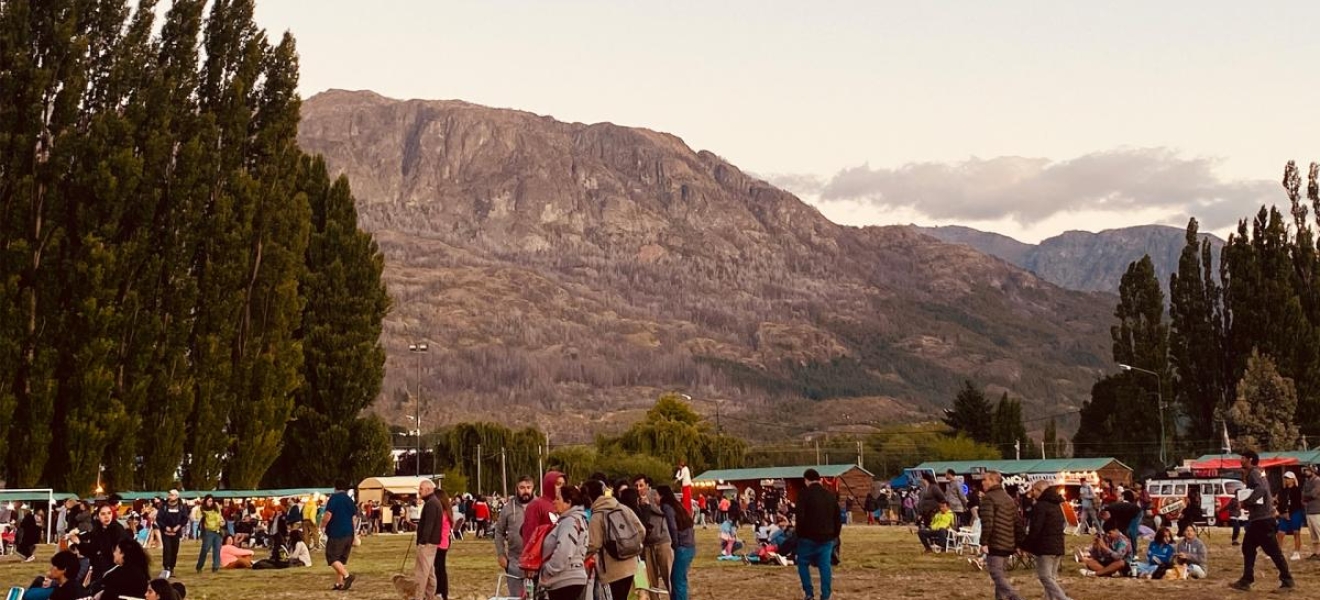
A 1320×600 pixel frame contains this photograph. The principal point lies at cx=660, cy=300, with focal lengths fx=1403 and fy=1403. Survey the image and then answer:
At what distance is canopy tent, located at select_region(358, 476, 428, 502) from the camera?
65438 mm

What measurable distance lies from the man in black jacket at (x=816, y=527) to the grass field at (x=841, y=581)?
1.87 m

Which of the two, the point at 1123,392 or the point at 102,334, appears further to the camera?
the point at 1123,392

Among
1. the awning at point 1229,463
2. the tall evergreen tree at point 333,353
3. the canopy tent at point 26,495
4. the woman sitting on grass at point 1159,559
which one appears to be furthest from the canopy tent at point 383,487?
the woman sitting on grass at point 1159,559

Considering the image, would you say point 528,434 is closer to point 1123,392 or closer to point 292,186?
point 1123,392

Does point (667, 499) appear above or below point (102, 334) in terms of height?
below

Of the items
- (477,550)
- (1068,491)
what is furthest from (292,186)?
(1068,491)

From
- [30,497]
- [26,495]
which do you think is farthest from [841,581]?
[26,495]

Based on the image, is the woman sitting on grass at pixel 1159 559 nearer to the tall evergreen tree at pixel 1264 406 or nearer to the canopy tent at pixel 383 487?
the tall evergreen tree at pixel 1264 406

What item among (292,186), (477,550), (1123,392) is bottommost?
(477,550)

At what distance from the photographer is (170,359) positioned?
141ft

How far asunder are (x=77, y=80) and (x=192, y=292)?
7.17m

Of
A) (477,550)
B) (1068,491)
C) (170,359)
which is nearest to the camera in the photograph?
(477,550)

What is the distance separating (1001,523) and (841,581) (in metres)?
6.67

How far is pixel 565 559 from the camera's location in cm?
1172
